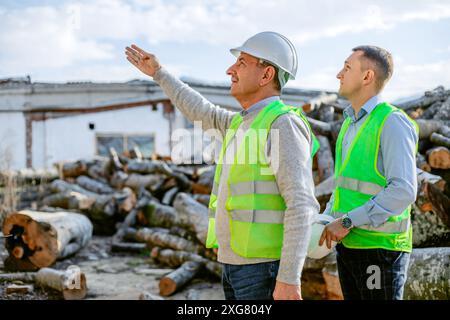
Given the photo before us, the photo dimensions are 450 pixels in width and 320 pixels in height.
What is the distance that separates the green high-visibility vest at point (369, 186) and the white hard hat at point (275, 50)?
0.50 m

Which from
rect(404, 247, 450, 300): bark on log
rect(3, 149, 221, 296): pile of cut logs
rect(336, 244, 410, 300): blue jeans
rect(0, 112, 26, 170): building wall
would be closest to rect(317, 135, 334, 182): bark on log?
rect(3, 149, 221, 296): pile of cut logs

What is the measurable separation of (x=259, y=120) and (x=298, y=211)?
1.36 feet

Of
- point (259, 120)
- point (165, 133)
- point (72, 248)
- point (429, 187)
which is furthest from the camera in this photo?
point (165, 133)

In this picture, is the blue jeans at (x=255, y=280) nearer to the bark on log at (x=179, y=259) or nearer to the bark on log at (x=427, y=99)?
the bark on log at (x=179, y=259)

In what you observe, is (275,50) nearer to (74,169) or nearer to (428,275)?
(428,275)

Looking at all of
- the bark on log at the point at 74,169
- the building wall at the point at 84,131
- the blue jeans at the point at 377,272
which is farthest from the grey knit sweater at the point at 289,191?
the building wall at the point at 84,131

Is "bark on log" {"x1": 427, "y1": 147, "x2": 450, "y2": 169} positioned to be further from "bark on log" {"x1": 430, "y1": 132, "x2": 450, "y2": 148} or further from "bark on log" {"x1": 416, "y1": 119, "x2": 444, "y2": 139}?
"bark on log" {"x1": 416, "y1": 119, "x2": 444, "y2": 139}

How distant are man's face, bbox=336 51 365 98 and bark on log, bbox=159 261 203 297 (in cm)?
390

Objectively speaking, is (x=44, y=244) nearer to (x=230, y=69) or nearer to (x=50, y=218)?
(x=50, y=218)

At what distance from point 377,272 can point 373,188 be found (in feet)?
1.29

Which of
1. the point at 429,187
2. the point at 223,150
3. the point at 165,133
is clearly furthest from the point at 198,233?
the point at 165,133

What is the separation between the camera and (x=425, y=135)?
741 centimetres

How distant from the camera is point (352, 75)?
2.77m

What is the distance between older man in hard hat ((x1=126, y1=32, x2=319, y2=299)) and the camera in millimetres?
2133
